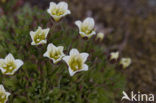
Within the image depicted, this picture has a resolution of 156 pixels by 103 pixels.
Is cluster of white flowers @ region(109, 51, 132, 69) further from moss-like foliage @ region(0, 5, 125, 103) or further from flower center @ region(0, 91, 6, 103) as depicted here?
flower center @ region(0, 91, 6, 103)

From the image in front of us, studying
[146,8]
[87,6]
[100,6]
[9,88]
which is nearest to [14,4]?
[87,6]

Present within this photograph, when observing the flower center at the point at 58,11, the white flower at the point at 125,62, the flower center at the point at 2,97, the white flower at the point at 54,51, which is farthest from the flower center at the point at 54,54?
the white flower at the point at 125,62

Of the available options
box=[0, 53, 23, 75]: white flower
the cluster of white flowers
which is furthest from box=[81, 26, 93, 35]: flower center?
box=[0, 53, 23, 75]: white flower

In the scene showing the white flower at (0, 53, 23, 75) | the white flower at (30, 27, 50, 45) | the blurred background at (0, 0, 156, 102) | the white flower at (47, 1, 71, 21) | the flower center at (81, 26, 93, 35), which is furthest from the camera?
the blurred background at (0, 0, 156, 102)

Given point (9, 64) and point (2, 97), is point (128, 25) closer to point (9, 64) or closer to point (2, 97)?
point (9, 64)

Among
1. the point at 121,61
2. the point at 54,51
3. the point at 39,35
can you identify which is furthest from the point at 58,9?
the point at 121,61

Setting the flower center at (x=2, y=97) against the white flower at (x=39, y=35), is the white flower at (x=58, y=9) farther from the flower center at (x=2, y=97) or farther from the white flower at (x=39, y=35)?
the flower center at (x=2, y=97)
